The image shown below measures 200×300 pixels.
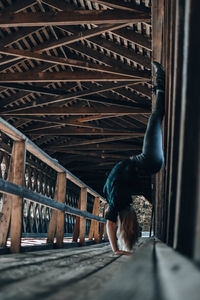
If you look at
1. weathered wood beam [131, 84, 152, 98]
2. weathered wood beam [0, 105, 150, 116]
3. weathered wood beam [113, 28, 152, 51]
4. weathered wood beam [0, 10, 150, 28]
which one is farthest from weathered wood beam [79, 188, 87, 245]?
weathered wood beam [0, 105, 150, 116]

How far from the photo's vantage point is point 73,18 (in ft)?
24.2

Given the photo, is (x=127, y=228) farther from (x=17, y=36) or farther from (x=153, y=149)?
(x=17, y=36)

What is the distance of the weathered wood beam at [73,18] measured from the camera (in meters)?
7.10

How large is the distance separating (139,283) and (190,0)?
2.39 ft

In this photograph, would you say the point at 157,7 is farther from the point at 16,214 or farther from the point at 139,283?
the point at 139,283

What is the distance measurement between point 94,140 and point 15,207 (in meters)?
11.7

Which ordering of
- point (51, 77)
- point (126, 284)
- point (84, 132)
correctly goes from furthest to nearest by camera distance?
point (84, 132)
point (51, 77)
point (126, 284)

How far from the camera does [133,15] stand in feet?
23.2

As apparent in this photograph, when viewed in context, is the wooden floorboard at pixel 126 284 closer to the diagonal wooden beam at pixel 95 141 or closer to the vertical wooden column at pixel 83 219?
the vertical wooden column at pixel 83 219

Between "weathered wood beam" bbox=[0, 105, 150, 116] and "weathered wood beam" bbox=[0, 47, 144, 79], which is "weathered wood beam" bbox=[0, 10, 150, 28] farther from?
"weathered wood beam" bbox=[0, 105, 150, 116]

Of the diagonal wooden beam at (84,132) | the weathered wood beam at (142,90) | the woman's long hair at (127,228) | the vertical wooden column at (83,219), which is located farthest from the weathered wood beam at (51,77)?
the woman's long hair at (127,228)

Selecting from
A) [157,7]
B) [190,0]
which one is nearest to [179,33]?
[190,0]


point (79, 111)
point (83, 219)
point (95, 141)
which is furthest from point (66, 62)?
point (95, 141)

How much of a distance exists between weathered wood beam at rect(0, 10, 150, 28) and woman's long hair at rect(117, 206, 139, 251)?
15.9 ft
